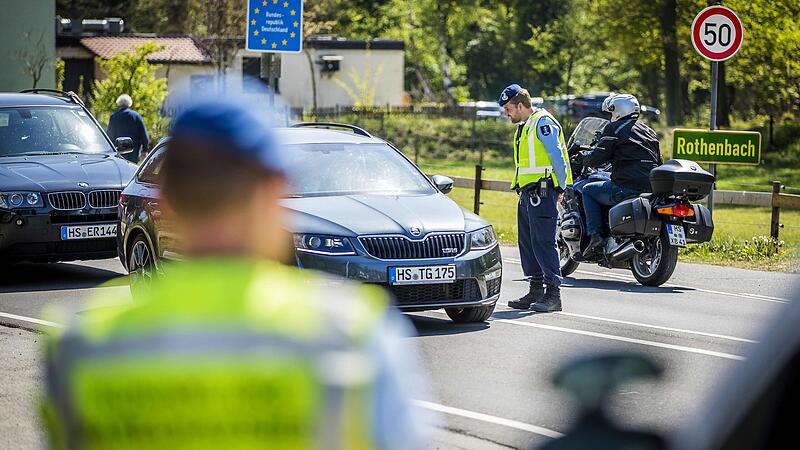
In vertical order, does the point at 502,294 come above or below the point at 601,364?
below

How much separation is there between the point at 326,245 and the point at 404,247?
57cm

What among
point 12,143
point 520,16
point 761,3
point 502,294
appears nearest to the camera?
point 502,294

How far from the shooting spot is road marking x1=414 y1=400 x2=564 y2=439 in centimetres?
739

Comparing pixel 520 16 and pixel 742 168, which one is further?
pixel 520 16

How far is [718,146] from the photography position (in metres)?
17.2

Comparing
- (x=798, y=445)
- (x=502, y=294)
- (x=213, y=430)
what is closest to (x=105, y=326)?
(x=213, y=430)

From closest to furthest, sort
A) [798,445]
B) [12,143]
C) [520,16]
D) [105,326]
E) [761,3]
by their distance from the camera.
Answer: [798,445]
[105,326]
[12,143]
[761,3]
[520,16]

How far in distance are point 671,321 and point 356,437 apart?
9517 millimetres

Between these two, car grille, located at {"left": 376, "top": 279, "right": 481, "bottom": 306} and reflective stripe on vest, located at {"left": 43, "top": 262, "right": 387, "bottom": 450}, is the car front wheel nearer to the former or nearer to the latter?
car grille, located at {"left": 376, "top": 279, "right": 481, "bottom": 306}

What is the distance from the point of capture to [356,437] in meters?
2.33

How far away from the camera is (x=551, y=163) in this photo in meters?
11.8

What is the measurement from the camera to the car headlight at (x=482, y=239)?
10852 mm

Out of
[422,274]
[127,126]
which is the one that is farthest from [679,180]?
[127,126]

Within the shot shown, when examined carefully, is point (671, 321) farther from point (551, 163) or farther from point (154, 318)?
point (154, 318)
